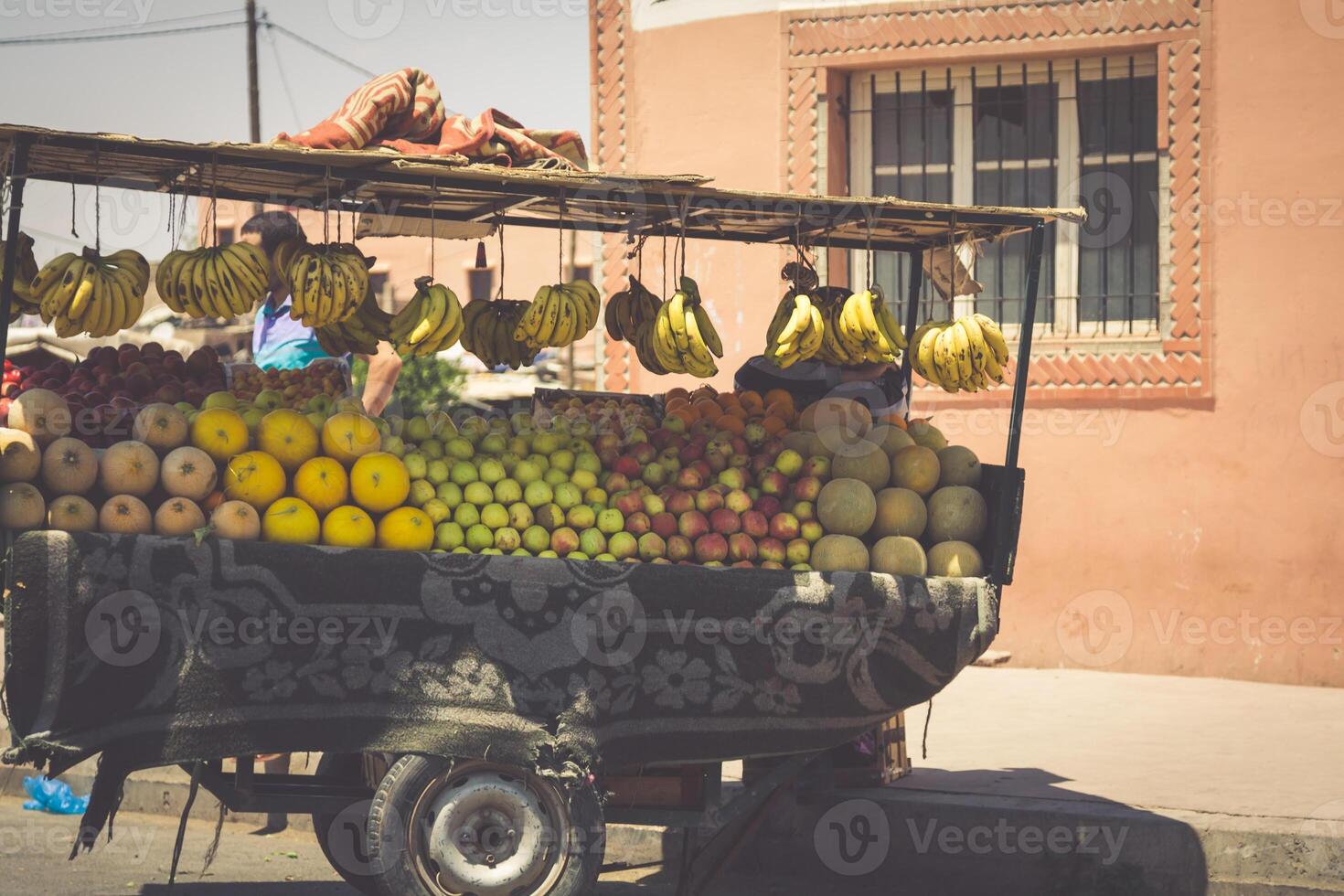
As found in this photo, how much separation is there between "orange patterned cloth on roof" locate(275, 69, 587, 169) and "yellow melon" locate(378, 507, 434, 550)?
1129mm

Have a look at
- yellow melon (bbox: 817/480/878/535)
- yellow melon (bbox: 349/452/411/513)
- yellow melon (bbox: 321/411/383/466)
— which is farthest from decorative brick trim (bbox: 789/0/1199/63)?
yellow melon (bbox: 349/452/411/513)

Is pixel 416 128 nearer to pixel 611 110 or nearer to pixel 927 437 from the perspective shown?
pixel 927 437

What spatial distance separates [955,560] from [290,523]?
2.01m

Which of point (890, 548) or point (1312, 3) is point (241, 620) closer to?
point (890, 548)

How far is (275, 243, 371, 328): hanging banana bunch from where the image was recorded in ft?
13.8

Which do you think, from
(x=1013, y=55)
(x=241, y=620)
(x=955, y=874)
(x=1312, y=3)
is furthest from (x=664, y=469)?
(x=1312, y=3)

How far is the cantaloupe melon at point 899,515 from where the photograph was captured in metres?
4.49

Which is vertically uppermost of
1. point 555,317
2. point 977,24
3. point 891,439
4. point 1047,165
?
point 977,24

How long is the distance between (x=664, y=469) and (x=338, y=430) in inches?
41.5

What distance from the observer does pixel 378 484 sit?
4152 mm

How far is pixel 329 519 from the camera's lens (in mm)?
4047
